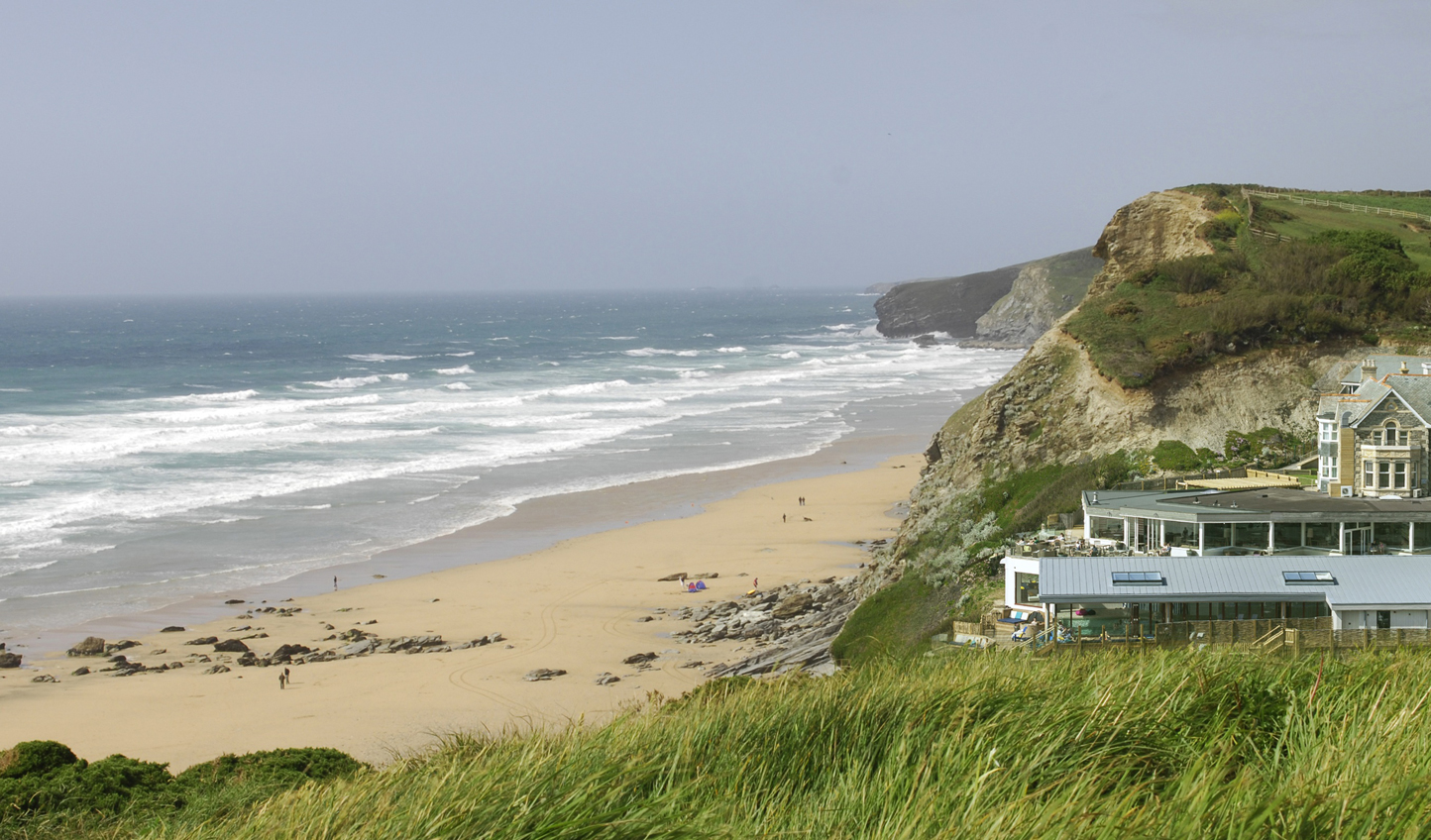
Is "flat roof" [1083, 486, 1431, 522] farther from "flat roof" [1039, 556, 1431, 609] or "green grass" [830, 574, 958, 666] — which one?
"green grass" [830, 574, 958, 666]

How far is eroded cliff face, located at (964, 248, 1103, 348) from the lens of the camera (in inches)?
5226

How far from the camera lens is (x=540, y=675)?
2592cm

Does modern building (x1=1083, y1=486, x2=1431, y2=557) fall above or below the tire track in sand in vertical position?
above

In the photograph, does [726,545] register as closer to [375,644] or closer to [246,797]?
[375,644]

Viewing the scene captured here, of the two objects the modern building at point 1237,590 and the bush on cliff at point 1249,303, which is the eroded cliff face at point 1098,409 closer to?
the bush on cliff at point 1249,303

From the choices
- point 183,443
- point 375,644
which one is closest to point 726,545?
point 375,644

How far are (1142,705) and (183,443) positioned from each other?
5696cm

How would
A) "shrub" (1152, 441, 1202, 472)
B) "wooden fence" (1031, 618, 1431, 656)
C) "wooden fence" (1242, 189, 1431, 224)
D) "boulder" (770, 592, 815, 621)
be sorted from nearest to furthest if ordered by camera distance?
"wooden fence" (1031, 618, 1431, 656)
"shrub" (1152, 441, 1202, 472)
"boulder" (770, 592, 815, 621)
"wooden fence" (1242, 189, 1431, 224)

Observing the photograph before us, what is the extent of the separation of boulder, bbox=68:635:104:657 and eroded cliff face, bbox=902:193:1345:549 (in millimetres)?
18563

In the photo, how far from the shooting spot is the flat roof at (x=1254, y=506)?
18.7m

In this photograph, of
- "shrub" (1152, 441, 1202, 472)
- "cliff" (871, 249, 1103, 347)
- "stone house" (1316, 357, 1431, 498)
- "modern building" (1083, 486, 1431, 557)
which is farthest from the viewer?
"cliff" (871, 249, 1103, 347)

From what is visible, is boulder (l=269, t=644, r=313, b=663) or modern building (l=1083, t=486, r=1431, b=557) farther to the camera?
boulder (l=269, t=644, r=313, b=663)

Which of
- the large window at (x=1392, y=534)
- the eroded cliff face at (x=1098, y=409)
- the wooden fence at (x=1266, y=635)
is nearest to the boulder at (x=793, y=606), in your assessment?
the eroded cliff face at (x=1098, y=409)

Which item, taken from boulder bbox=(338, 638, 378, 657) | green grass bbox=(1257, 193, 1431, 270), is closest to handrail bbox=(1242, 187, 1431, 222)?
green grass bbox=(1257, 193, 1431, 270)
